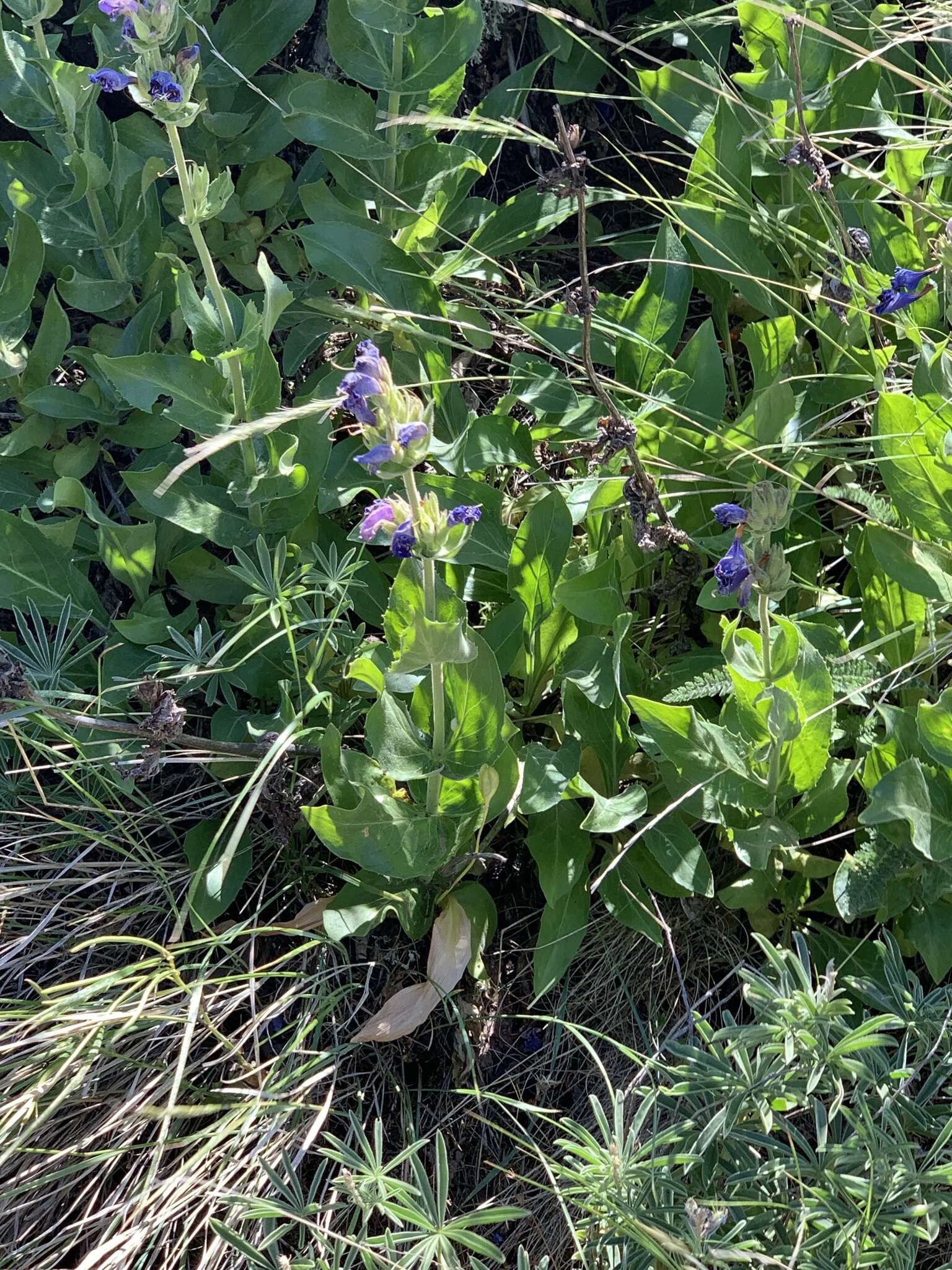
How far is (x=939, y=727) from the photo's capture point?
135 cm

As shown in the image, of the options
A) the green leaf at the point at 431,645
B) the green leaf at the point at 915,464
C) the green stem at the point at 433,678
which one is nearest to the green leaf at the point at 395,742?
the green stem at the point at 433,678

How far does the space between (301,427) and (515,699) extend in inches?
22.1

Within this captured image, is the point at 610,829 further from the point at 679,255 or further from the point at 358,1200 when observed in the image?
the point at 679,255

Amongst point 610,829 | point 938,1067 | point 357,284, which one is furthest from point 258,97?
point 938,1067

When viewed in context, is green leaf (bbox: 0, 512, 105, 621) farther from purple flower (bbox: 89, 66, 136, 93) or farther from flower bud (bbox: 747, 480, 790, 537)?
flower bud (bbox: 747, 480, 790, 537)

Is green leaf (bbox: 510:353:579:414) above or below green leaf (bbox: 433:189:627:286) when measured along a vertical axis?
below

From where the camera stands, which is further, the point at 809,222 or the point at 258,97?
the point at 258,97

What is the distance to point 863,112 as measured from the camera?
6.18 ft

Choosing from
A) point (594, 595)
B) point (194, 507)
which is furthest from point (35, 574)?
point (594, 595)

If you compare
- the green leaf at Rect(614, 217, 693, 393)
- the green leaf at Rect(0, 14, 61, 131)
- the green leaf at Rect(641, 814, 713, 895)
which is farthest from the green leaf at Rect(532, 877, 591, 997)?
the green leaf at Rect(0, 14, 61, 131)

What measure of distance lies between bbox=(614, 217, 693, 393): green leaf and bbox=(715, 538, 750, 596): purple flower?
0.58m

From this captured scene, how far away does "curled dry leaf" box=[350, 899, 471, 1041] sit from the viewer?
1.56m

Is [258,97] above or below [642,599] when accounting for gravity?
above

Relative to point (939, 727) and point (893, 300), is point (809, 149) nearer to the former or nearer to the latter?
point (893, 300)
